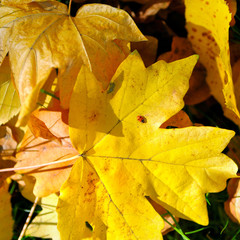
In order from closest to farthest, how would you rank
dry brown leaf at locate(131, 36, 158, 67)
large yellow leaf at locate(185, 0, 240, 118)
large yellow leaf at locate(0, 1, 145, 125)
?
1. large yellow leaf at locate(0, 1, 145, 125)
2. large yellow leaf at locate(185, 0, 240, 118)
3. dry brown leaf at locate(131, 36, 158, 67)

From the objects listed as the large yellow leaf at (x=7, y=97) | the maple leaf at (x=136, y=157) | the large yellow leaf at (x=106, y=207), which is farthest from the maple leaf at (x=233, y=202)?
the large yellow leaf at (x=7, y=97)

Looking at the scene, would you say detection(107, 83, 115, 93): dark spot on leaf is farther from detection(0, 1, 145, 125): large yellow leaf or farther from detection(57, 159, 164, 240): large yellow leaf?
detection(57, 159, 164, 240): large yellow leaf

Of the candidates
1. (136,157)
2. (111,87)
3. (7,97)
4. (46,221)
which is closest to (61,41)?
(111,87)

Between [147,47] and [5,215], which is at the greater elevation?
[147,47]

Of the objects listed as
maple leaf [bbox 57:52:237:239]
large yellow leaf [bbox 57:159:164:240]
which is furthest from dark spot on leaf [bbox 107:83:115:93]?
large yellow leaf [bbox 57:159:164:240]

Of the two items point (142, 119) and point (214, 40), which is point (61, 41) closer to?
point (142, 119)

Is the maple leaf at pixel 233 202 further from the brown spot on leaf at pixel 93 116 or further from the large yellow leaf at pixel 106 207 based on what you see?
the brown spot on leaf at pixel 93 116

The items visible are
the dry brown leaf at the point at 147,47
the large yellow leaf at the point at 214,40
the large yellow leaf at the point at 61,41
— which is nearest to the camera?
the large yellow leaf at the point at 61,41
